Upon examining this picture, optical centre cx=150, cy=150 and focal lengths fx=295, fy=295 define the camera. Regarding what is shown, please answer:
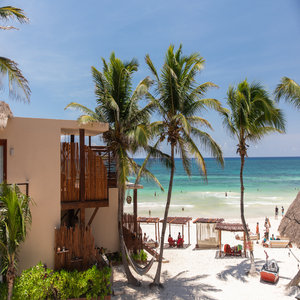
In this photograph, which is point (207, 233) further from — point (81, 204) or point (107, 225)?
point (81, 204)

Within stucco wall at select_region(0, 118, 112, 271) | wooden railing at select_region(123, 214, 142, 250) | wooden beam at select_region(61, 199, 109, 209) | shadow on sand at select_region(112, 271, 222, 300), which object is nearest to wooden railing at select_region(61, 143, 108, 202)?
wooden beam at select_region(61, 199, 109, 209)

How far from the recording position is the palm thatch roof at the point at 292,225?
10055 mm

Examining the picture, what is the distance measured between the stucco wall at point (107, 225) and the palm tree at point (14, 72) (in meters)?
6.50

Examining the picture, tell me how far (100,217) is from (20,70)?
7536 mm

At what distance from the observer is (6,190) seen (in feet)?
25.4

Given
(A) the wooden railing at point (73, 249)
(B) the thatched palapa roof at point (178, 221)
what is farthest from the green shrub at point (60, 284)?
(B) the thatched palapa roof at point (178, 221)

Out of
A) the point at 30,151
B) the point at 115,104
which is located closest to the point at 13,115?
the point at 30,151

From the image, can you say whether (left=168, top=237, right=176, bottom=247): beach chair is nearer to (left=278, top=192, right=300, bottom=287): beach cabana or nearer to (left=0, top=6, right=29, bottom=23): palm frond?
(left=278, top=192, right=300, bottom=287): beach cabana

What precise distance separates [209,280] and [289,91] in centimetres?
805

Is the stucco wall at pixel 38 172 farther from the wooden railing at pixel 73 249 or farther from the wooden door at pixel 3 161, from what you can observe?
the wooden railing at pixel 73 249

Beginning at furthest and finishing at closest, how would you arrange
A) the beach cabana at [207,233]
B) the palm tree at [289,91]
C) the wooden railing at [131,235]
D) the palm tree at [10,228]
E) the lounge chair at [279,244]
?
1. the beach cabana at [207,233]
2. the lounge chair at [279,244]
3. the wooden railing at [131,235]
4. the palm tree at [289,91]
5. the palm tree at [10,228]

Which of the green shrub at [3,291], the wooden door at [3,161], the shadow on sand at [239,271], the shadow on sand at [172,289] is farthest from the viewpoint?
the shadow on sand at [239,271]

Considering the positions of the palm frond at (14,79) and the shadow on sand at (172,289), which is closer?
the palm frond at (14,79)

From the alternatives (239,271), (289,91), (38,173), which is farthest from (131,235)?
(289,91)
